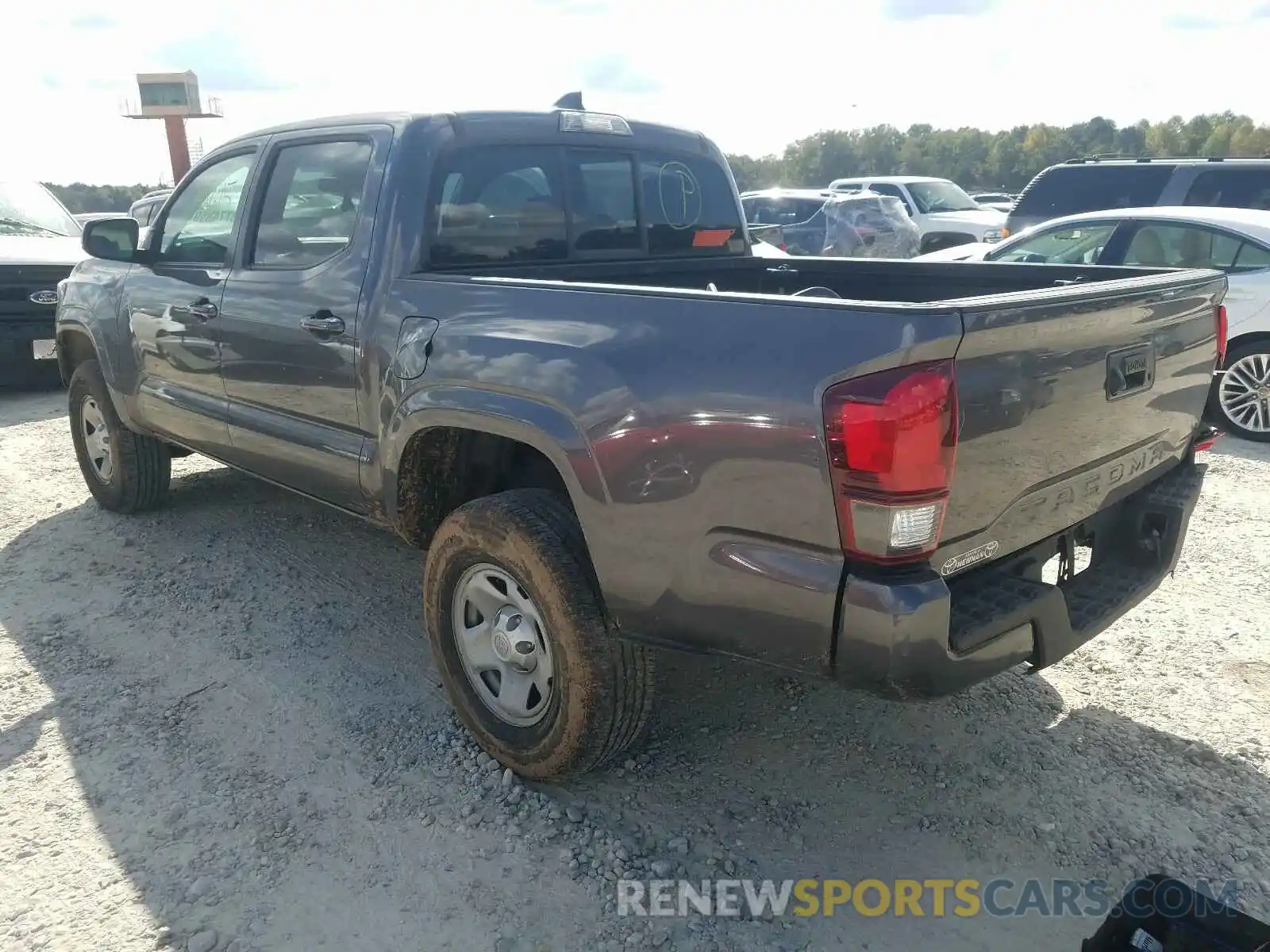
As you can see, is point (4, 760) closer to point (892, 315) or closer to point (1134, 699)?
point (892, 315)

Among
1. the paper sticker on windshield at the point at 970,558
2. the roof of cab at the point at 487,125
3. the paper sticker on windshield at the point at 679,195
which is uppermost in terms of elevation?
the roof of cab at the point at 487,125

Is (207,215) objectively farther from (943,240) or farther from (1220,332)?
(943,240)

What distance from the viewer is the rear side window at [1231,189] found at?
29.3ft

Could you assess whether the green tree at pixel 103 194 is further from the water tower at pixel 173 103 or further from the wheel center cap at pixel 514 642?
the wheel center cap at pixel 514 642

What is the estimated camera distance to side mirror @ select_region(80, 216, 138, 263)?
14.7 feet

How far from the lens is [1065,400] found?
2.39 meters

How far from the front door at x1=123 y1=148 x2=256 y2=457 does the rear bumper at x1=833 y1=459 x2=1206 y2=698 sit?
2993 millimetres

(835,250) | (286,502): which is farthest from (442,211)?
(835,250)

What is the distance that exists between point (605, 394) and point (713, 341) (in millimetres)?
322

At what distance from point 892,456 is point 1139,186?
30.6 ft

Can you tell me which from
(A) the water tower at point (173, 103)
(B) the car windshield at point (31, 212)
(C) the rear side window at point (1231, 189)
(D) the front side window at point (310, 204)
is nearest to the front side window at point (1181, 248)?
(C) the rear side window at point (1231, 189)

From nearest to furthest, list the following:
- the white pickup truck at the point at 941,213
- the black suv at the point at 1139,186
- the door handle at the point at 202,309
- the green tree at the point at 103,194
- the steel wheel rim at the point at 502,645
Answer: the steel wheel rim at the point at 502,645
the door handle at the point at 202,309
the black suv at the point at 1139,186
the white pickup truck at the point at 941,213
the green tree at the point at 103,194

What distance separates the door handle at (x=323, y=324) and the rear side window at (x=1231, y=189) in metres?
8.76

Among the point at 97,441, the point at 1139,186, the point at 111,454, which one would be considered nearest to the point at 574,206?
the point at 111,454
